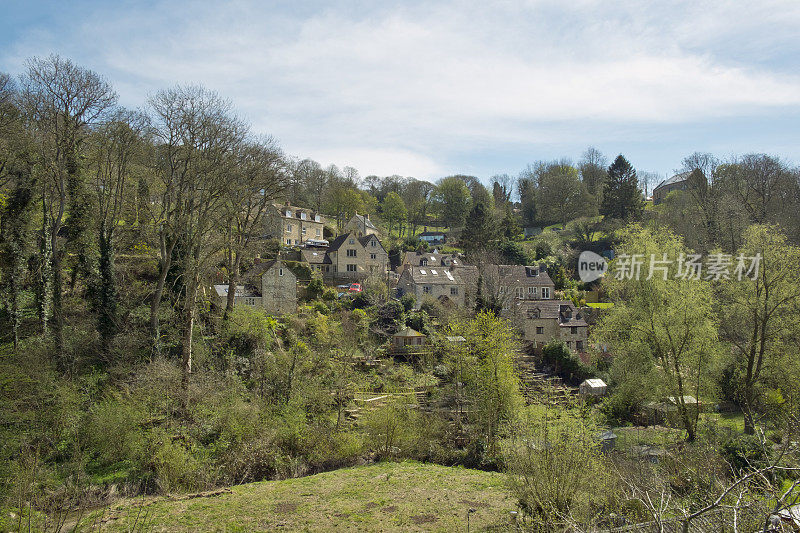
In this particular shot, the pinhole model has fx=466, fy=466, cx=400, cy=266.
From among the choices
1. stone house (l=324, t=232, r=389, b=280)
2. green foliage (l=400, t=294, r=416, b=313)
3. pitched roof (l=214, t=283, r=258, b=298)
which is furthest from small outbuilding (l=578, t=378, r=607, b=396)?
pitched roof (l=214, t=283, r=258, b=298)

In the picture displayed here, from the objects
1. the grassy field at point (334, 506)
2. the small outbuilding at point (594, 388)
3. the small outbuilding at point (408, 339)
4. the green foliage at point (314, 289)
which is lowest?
the small outbuilding at point (594, 388)

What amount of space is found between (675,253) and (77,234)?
29.1 metres

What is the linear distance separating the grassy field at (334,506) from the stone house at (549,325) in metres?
21.2

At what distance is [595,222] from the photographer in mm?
64625

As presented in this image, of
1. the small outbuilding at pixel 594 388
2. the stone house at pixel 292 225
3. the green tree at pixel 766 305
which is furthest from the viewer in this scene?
the stone house at pixel 292 225

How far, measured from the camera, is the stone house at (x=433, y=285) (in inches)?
1613

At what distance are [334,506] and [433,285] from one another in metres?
29.5

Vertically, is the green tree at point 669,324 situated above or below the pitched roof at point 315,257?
below

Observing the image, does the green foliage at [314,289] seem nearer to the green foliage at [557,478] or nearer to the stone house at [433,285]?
the stone house at [433,285]

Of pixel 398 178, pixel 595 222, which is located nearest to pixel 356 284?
pixel 595 222

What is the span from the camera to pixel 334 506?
12938mm

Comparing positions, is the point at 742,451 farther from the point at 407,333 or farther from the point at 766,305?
the point at 407,333

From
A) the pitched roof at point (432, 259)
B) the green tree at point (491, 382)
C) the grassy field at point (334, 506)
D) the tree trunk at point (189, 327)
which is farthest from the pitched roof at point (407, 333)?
the pitched roof at point (432, 259)

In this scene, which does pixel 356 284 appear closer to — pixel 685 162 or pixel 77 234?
pixel 77 234
